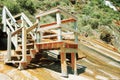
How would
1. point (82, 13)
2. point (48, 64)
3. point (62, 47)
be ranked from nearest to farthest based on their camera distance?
point (62, 47) → point (48, 64) → point (82, 13)

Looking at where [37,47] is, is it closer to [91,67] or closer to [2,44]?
[91,67]

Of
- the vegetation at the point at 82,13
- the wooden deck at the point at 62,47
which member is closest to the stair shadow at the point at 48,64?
the wooden deck at the point at 62,47

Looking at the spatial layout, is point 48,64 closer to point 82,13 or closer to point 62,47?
point 62,47

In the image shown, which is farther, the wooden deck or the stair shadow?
the stair shadow

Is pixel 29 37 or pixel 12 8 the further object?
pixel 12 8

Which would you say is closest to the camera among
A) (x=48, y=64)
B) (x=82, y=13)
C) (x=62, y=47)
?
(x=62, y=47)

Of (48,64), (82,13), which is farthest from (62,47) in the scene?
(82,13)

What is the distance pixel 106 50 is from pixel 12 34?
700 cm

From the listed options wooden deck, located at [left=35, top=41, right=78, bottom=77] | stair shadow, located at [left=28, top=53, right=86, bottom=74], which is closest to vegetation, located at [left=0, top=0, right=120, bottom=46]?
stair shadow, located at [left=28, top=53, right=86, bottom=74]

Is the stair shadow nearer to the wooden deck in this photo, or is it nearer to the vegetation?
the wooden deck

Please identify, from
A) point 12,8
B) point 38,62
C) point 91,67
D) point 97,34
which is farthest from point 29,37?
point 97,34

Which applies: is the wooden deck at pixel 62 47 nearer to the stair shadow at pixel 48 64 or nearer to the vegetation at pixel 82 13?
the stair shadow at pixel 48 64

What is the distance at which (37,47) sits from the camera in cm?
1043

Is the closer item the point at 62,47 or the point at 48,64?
the point at 62,47
